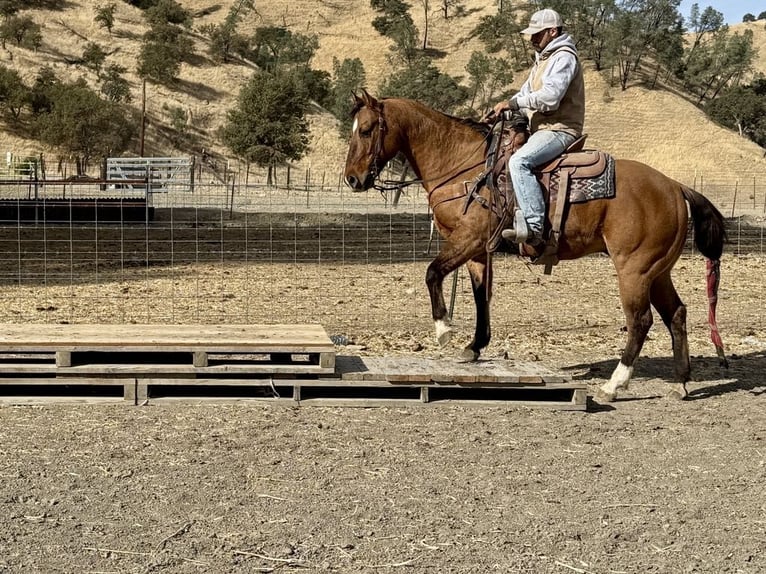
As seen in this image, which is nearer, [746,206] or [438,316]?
[438,316]

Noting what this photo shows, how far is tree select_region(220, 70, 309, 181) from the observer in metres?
62.8

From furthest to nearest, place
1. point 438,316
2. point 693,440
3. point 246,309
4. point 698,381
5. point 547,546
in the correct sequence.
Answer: point 246,309, point 698,381, point 438,316, point 693,440, point 547,546

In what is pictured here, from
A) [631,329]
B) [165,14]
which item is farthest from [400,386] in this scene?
[165,14]

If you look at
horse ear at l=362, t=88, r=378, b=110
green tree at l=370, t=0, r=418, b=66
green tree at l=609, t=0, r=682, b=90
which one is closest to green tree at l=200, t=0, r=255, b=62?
green tree at l=370, t=0, r=418, b=66

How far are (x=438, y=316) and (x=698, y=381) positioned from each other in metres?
2.82

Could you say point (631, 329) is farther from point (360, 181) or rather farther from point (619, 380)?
point (360, 181)

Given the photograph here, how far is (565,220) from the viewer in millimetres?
8055

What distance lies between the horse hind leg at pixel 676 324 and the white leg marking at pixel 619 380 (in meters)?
0.52

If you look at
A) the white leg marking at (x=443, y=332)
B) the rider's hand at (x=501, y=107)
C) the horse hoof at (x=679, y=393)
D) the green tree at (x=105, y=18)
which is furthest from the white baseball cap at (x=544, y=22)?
the green tree at (x=105, y=18)

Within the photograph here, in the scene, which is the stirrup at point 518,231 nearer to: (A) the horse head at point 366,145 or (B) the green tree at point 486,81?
(A) the horse head at point 366,145

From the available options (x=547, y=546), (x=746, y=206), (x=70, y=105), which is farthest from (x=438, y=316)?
(x=70, y=105)

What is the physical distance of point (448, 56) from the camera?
104438 millimetres

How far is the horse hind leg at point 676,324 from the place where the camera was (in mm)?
8453

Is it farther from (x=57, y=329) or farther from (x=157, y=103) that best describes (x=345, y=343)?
(x=157, y=103)
